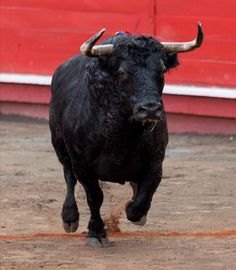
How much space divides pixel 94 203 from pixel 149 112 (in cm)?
112

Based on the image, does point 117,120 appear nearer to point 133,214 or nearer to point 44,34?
point 133,214

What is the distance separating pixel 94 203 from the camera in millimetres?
6645

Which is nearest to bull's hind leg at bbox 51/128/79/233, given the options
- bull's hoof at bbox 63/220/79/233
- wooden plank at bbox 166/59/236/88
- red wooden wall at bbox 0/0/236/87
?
bull's hoof at bbox 63/220/79/233

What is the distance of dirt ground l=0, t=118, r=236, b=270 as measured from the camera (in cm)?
623

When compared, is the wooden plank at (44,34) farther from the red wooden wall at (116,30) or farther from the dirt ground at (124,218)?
the dirt ground at (124,218)

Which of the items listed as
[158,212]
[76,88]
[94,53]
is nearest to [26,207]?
[158,212]

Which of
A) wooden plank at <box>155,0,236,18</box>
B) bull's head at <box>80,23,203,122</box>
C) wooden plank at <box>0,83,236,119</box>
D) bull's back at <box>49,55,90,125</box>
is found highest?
bull's head at <box>80,23,203,122</box>

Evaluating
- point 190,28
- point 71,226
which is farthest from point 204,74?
point 71,226

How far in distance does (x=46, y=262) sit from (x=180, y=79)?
5174 millimetres

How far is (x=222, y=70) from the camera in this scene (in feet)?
35.5

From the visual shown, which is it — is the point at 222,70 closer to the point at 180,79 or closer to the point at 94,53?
the point at 180,79

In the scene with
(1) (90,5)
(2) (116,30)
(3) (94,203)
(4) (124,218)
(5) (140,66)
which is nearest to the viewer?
(5) (140,66)

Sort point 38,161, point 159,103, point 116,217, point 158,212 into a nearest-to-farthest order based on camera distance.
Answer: point 159,103 < point 116,217 < point 158,212 < point 38,161

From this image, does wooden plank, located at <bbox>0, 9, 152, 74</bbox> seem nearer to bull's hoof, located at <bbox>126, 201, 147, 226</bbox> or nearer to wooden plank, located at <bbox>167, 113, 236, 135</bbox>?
wooden plank, located at <bbox>167, 113, 236, 135</bbox>
